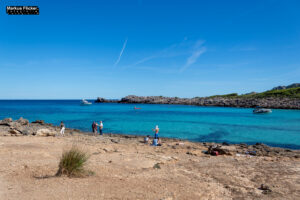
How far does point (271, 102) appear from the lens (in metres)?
77.2

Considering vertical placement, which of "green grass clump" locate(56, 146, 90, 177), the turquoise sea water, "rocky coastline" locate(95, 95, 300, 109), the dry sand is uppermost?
"rocky coastline" locate(95, 95, 300, 109)

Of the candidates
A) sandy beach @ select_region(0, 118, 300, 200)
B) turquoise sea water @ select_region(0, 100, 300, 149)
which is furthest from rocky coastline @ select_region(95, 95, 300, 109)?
sandy beach @ select_region(0, 118, 300, 200)

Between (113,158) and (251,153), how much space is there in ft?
33.5

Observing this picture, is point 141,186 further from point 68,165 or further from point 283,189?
point 283,189

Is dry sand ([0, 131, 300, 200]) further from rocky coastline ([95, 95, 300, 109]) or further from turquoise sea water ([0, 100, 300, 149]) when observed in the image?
rocky coastline ([95, 95, 300, 109])

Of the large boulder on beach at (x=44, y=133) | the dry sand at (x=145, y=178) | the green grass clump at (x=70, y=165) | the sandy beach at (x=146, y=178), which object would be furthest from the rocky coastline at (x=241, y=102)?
the green grass clump at (x=70, y=165)

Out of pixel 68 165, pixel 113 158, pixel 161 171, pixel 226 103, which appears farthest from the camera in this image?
pixel 226 103

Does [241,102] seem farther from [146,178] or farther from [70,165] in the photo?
[70,165]

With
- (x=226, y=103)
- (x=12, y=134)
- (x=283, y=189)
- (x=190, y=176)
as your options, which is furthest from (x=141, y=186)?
(x=226, y=103)

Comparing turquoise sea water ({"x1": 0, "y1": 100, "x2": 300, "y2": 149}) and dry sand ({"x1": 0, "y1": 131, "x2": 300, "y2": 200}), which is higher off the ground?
dry sand ({"x1": 0, "y1": 131, "x2": 300, "y2": 200})

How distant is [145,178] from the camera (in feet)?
27.1

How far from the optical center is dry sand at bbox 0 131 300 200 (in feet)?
21.4

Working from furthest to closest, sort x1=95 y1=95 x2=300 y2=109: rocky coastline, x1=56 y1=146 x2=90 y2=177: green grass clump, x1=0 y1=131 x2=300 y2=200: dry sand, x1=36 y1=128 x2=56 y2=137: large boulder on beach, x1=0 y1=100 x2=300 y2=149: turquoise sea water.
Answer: x1=95 y1=95 x2=300 y2=109: rocky coastline → x1=0 y1=100 x2=300 y2=149: turquoise sea water → x1=36 y1=128 x2=56 y2=137: large boulder on beach → x1=56 y1=146 x2=90 y2=177: green grass clump → x1=0 y1=131 x2=300 y2=200: dry sand

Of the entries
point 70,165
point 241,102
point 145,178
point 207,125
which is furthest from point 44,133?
point 241,102
